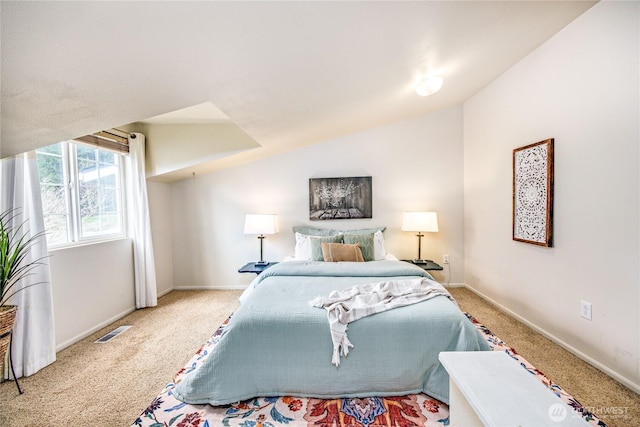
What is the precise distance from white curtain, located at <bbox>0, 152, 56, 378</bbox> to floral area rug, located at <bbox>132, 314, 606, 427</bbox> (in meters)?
1.14

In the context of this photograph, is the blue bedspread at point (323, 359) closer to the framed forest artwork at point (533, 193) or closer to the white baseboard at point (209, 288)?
the framed forest artwork at point (533, 193)

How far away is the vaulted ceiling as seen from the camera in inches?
42.2

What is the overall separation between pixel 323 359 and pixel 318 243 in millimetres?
1661

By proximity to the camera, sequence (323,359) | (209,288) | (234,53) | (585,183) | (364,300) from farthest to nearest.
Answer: (209,288)
(585,183)
(364,300)
(323,359)
(234,53)

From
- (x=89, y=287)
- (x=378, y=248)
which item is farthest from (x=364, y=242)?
(x=89, y=287)

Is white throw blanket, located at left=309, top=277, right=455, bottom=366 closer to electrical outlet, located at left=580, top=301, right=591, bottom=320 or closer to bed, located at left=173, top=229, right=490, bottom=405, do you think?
bed, located at left=173, top=229, right=490, bottom=405

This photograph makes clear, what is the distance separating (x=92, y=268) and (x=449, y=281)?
13.9 ft

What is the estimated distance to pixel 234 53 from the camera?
145 centimetres

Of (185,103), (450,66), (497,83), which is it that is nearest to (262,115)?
(185,103)

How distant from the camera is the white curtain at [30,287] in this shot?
1.84 meters

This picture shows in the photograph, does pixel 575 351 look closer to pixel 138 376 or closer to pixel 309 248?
pixel 309 248

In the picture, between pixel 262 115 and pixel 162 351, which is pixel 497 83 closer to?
pixel 262 115

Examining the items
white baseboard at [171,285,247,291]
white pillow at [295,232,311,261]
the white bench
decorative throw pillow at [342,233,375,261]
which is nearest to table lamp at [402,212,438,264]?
decorative throw pillow at [342,233,375,261]

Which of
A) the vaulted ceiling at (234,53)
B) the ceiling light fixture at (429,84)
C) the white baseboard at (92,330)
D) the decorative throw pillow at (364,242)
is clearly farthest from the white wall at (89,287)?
the ceiling light fixture at (429,84)
